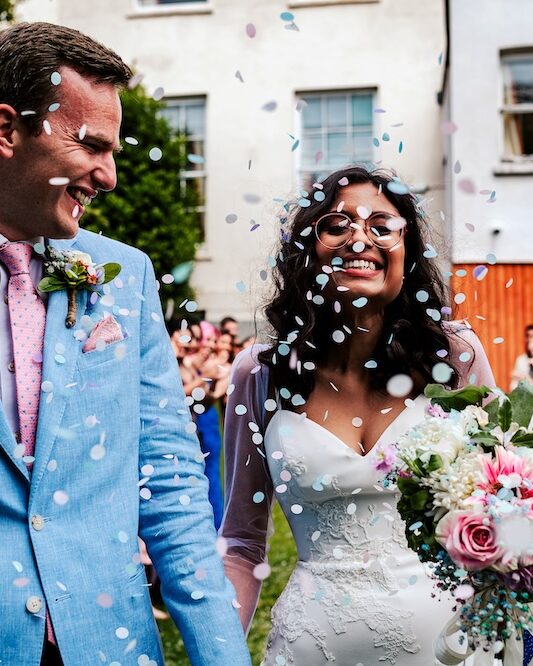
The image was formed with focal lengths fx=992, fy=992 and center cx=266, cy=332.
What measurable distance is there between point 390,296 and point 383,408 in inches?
13.3

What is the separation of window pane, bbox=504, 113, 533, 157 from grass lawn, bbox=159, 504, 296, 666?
728 cm

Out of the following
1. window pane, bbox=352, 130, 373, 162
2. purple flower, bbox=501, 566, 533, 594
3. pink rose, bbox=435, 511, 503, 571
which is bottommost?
purple flower, bbox=501, 566, 533, 594

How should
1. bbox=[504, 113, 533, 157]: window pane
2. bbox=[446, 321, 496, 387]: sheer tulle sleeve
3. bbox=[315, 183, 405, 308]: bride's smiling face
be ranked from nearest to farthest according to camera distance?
1. bbox=[315, 183, 405, 308]: bride's smiling face
2. bbox=[446, 321, 496, 387]: sheer tulle sleeve
3. bbox=[504, 113, 533, 157]: window pane

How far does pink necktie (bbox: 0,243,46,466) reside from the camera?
2170mm

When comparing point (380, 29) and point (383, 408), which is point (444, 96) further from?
point (383, 408)

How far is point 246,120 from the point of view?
16.1 metres

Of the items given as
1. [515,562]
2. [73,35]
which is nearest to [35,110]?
[73,35]

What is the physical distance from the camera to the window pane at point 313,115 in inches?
629

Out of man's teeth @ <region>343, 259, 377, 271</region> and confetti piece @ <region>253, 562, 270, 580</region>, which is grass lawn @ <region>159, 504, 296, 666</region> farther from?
man's teeth @ <region>343, 259, 377, 271</region>

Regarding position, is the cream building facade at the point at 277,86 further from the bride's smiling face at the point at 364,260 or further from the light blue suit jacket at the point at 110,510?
the light blue suit jacket at the point at 110,510

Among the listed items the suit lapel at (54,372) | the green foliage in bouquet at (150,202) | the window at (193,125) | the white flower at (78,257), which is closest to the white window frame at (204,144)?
the window at (193,125)

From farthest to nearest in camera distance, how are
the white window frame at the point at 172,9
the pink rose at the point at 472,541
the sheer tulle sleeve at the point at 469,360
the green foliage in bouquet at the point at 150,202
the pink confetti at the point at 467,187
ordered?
the white window frame at the point at 172,9 < the green foliage in bouquet at the point at 150,202 < the sheer tulle sleeve at the point at 469,360 < the pink confetti at the point at 467,187 < the pink rose at the point at 472,541

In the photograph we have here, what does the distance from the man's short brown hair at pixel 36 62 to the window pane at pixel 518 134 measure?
41.0 ft

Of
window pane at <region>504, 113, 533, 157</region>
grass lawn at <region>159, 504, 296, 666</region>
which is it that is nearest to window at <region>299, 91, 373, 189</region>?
window pane at <region>504, 113, 533, 157</region>
